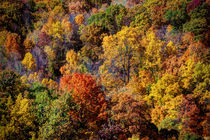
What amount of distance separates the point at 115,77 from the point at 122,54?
456 cm

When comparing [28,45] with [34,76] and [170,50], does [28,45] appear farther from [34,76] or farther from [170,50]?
[170,50]

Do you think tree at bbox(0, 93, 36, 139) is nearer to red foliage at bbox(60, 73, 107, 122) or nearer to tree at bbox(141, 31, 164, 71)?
red foliage at bbox(60, 73, 107, 122)

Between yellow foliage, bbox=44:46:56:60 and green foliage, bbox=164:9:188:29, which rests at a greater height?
green foliage, bbox=164:9:188:29

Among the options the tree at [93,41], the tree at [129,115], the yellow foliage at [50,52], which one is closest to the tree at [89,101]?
the tree at [129,115]

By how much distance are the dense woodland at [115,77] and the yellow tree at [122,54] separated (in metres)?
0.19

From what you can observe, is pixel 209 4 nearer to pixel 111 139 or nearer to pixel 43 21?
pixel 111 139

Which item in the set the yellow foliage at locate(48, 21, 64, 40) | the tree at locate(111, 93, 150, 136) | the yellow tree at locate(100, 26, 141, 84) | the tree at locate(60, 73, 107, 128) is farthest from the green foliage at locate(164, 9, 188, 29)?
the yellow foliage at locate(48, 21, 64, 40)

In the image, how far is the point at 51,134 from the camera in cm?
2664

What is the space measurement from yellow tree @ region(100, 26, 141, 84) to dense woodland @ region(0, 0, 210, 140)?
0.61 ft

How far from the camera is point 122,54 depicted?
145ft

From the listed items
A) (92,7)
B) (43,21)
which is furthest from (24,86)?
(92,7)

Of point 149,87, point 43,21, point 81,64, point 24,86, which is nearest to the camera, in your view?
point 24,86

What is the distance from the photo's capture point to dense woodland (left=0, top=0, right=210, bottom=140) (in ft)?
94.5

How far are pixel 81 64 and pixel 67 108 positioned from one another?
25737mm
